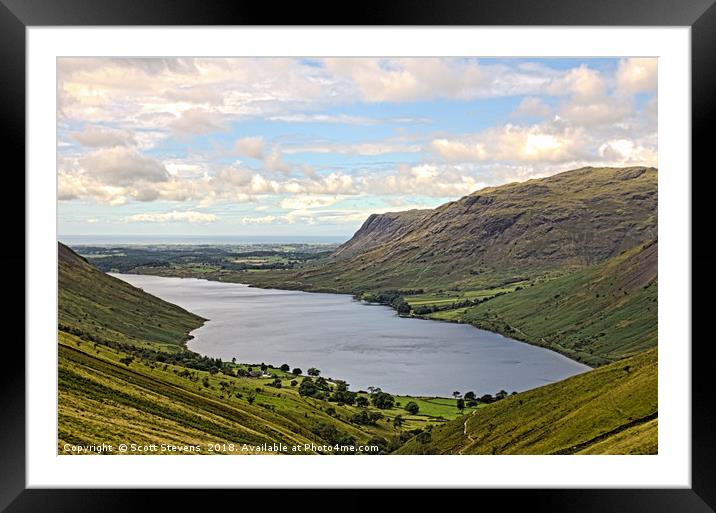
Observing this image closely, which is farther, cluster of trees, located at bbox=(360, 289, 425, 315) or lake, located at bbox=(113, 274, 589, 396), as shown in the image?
cluster of trees, located at bbox=(360, 289, 425, 315)

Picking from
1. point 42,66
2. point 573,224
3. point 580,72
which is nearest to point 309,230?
point 42,66

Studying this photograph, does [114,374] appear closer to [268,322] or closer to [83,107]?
[268,322]

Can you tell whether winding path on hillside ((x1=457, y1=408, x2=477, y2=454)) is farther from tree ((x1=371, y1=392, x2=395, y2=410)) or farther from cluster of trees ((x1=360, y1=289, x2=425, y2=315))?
cluster of trees ((x1=360, y1=289, x2=425, y2=315))

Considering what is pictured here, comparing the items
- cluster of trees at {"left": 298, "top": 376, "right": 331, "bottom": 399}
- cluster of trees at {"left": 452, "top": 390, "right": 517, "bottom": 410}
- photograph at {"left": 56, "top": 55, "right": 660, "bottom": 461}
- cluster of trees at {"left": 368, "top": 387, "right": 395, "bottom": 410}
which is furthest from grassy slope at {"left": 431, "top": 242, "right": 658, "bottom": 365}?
cluster of trees at {"left": 298, "top": 376, "right": 331, "bottom": 399}

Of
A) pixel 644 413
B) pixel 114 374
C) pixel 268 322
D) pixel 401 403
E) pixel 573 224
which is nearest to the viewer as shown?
pixel 644 413

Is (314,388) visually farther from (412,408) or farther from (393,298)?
(393,298)

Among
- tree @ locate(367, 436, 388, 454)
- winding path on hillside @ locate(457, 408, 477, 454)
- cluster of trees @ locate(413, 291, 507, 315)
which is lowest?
tree @ locate(367, 436, 388, 454)

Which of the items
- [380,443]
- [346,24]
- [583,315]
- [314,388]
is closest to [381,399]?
[380,443]
